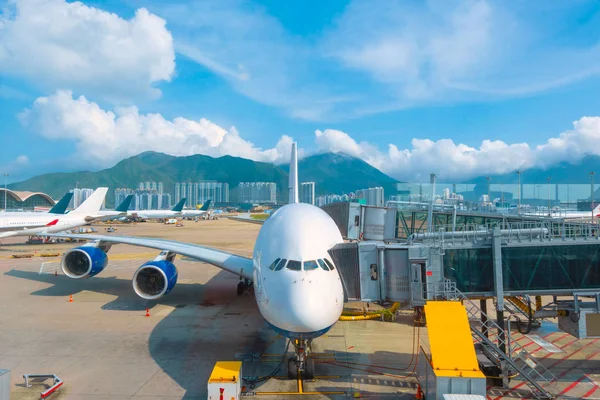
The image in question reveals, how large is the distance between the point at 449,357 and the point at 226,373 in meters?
5.93

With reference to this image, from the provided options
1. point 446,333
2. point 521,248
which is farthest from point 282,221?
point 521,248

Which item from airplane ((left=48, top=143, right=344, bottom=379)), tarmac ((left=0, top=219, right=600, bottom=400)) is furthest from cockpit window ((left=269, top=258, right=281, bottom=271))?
tarmac ((left=0, top=219, right=600, bottom=400))

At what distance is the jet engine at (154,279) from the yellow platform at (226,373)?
9008 mm

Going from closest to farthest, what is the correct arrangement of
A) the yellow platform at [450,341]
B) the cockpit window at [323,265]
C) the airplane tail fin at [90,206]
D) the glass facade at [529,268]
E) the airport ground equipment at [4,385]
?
the airport ground equipment at [4,385] < the yellow platform at [450,341] < the cockpit window at [323,265] < the glass facade at [529,268] < the airplane tail fin at [90,206]

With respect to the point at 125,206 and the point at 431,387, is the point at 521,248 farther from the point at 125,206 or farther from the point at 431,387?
the point at 125,206

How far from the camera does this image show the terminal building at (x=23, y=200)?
98.8 meters

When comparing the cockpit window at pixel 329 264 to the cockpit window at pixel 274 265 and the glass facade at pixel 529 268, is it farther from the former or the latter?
the glass facade at pixel 529 268

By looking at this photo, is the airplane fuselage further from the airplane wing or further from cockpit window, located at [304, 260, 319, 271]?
the airplane wing

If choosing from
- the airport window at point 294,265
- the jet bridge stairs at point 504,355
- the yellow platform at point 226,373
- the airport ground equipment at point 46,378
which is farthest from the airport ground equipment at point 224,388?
the jet bridge stairs at point 504,355

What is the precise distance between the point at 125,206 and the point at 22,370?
58.4m

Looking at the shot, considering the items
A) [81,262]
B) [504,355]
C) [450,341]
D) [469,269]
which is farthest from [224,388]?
[81,262]

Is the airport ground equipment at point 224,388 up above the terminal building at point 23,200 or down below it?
below

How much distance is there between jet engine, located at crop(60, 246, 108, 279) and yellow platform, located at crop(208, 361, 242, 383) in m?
14.4

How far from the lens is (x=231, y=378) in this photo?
9.63 metres
